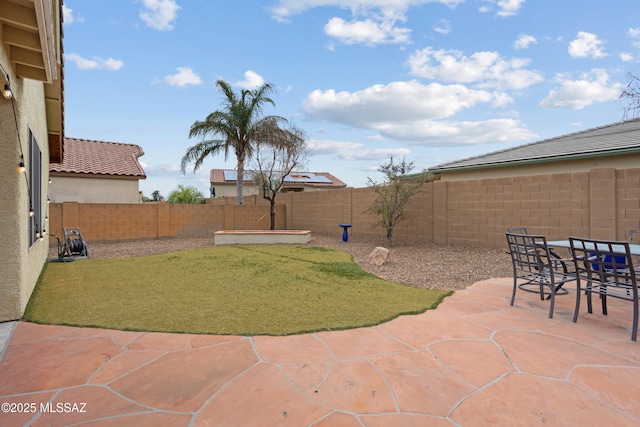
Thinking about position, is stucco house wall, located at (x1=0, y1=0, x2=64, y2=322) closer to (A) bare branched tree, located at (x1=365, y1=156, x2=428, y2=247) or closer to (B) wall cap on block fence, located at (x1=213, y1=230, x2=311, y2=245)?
(B) wall cap on block fence, located at (x1=213, y1=230, x2=311, y2=245)

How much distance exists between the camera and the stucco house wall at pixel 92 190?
14.9 meters

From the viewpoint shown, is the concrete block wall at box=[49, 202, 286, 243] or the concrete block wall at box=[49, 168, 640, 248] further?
the concrete block wall at box=[49, 202, 286, 243]

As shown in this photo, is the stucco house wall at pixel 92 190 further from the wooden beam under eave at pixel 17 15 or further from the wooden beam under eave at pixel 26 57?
the wooden beam under eave at pixel 17 15

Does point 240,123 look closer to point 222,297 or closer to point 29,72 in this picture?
point 29,72

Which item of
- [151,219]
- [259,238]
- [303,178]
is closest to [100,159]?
[151,219]

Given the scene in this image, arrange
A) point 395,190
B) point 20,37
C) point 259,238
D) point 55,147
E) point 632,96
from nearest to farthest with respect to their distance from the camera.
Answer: point 20,37 → point 55,147 → point 395,190 → point 632,96 → point 259,238

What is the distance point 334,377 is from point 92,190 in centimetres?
1691

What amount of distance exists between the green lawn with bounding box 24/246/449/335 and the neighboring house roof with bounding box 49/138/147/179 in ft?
27.7

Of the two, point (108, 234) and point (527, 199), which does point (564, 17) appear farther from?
point (108, 234)

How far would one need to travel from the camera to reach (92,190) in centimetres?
1570

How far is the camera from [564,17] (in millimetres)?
9703

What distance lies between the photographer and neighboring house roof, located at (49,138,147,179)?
1541 cm

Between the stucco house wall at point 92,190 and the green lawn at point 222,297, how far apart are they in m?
8.13

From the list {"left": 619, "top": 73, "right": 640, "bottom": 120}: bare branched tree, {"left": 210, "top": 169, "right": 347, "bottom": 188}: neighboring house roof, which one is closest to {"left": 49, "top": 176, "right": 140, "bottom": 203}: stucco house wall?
{"left": 210, "top": 169, "right": 347, "bottom": 188}: neighboring house roof
